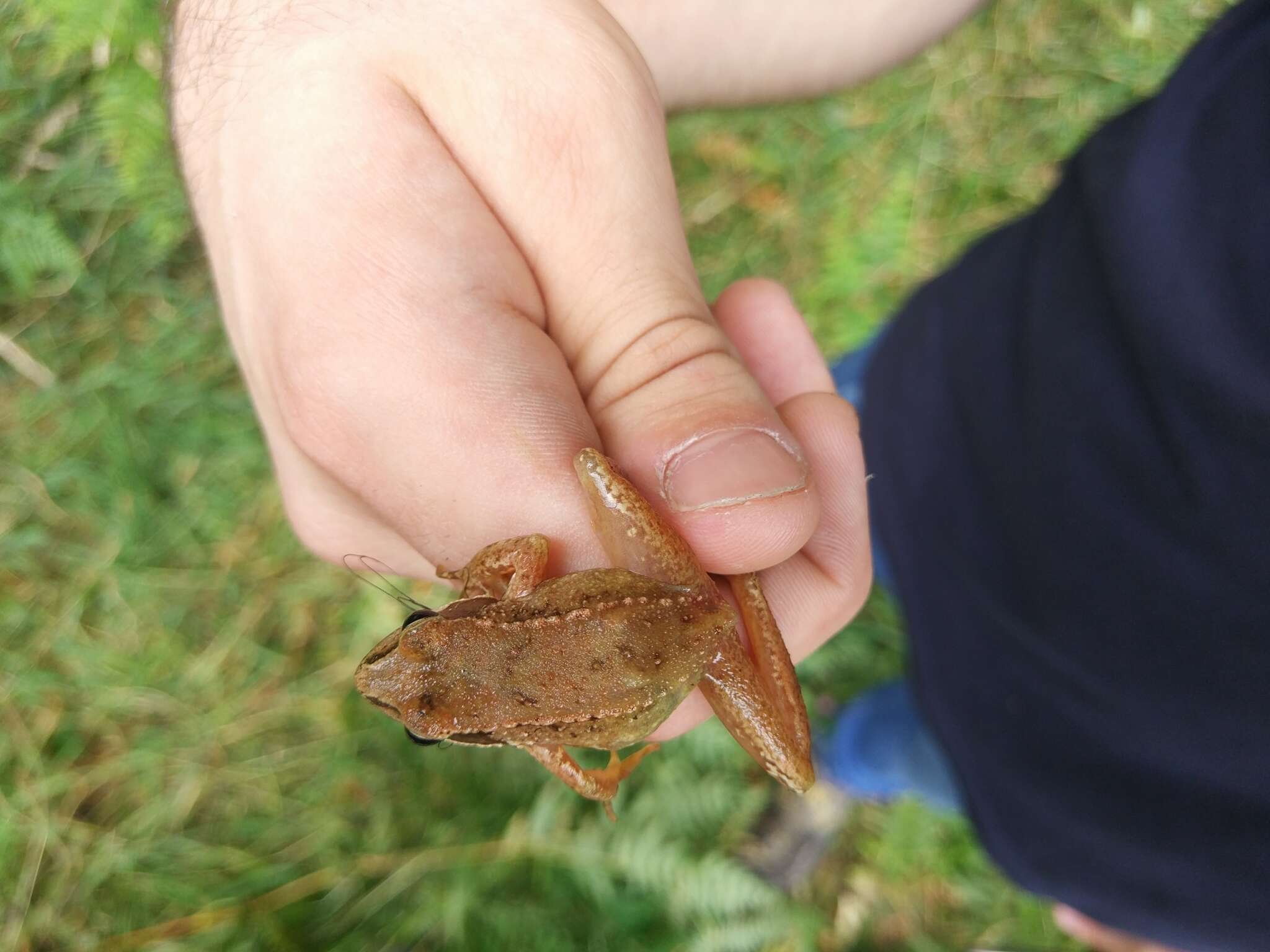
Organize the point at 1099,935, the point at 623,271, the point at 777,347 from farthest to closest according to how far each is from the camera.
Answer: the point at 1099,935, the point at 777,347, the point at 623,271

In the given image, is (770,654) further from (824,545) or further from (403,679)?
(403,679)

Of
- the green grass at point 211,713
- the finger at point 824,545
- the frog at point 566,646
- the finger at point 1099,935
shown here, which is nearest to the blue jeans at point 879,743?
the green grass at point 211,713

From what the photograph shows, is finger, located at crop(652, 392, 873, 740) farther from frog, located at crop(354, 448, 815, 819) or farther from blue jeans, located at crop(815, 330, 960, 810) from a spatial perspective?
blue jeans, located at crop(815, 330, 960, 810)

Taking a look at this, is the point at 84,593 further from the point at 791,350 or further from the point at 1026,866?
the point at 1026,866

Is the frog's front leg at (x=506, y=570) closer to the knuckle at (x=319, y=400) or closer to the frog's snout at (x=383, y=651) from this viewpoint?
the frog's snout at (x=383, y=651)

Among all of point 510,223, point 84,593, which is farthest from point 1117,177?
point 84,593

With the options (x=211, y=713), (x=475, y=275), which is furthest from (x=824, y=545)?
(x=211, y=713)

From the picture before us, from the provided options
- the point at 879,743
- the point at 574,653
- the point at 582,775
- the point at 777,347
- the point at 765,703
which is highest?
the point at 777,347
